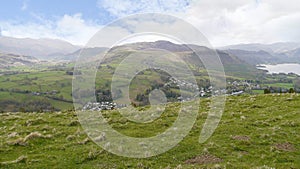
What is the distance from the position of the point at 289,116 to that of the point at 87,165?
18.8 m

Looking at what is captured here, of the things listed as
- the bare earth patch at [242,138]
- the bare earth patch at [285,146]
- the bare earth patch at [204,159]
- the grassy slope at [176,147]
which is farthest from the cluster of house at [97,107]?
the bare earth patch at [285,146]

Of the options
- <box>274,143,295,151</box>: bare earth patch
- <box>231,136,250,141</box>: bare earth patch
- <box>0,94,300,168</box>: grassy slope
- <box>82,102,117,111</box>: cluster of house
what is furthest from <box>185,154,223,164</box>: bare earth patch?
<box>82,102,117,111</box>: cluster of house

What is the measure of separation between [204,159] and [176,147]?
2167 millimetres

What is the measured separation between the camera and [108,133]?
19.1 m

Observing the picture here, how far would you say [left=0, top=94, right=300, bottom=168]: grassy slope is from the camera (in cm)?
1352

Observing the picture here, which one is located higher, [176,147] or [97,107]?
[176,147]

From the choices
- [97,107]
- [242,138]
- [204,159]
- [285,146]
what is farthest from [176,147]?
[97,107]

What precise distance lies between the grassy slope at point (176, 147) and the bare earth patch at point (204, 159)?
0.33 metres

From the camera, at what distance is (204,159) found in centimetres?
1415

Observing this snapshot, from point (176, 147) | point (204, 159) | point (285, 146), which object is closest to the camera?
point (204, 159)

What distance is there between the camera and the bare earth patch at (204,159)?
13742mm

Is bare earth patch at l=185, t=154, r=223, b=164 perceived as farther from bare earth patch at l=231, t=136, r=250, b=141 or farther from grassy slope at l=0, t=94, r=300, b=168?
bare earth patch at l=231, t=136, r=250, b=141

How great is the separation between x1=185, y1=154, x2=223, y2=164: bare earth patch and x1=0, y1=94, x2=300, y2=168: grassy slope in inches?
13.2

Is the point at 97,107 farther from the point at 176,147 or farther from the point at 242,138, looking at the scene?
the point at 242,138
